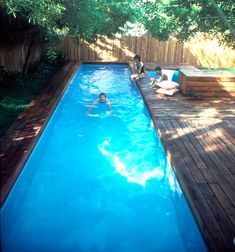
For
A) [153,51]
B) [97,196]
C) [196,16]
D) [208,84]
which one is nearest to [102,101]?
[208,84]

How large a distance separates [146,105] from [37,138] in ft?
13.3

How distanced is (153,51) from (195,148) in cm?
1372

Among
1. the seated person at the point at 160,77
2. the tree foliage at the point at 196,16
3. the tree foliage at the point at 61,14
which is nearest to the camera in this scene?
the tree foliage at the point at 61,14

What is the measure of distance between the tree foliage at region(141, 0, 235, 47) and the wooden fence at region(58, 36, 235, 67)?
9.49 ft

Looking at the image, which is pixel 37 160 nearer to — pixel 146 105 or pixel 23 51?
pixel 146 105

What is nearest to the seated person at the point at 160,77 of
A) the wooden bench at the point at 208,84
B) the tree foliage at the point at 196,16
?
the wooden bench at the point at 208,84

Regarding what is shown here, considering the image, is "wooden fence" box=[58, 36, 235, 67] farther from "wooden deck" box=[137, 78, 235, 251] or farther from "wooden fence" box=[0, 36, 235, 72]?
"wooden deck" box=[137, 78, 235, 251]

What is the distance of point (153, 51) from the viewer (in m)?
18.6

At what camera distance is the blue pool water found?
4.05 m

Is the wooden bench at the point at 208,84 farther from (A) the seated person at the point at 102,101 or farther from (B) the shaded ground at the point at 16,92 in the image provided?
(B) the shaded ground at the point at 16,92

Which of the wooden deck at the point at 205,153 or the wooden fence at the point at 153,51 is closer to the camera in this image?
the wooden deck at the point at 205,153

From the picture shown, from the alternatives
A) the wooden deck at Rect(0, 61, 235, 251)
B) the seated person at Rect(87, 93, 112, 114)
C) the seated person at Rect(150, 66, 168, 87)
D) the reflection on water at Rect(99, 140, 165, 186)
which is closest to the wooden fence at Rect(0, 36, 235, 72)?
the seated person at Rect(150, 66, 168, 87)

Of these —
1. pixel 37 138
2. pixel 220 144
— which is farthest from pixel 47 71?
pixel 220 144

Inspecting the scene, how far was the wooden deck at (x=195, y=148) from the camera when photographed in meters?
3.95
